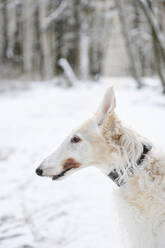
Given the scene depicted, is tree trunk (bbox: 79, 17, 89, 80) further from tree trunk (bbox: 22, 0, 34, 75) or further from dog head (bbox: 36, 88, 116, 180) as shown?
dog head (bbox: 36, 88, 116, 180)

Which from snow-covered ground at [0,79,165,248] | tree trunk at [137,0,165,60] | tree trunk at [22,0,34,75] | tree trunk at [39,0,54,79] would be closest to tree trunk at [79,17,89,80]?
tree trunk at [39,0,54,79]

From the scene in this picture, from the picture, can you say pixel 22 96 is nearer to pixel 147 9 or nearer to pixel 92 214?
pixel 147 9

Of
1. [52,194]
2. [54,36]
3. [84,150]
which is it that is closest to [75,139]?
[84,150]

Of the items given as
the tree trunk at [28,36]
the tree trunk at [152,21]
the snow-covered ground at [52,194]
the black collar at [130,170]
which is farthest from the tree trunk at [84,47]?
the black collar at [130,170]

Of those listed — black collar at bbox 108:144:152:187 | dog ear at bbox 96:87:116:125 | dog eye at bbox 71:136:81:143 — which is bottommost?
black collar at bbox 108:144:152:187

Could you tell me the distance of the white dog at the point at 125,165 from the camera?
2420 millimetres

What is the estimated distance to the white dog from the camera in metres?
2.42

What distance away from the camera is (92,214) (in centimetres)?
425

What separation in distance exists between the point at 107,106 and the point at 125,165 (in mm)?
517

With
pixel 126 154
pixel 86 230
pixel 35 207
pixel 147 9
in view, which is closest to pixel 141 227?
pixel 126 154

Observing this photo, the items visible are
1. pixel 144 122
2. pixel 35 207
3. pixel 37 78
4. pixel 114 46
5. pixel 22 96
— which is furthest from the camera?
pixel 114 46

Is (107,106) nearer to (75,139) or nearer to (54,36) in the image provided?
(75,139)

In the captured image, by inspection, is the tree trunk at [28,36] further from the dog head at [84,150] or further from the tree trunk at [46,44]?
the dog head at [84,150]

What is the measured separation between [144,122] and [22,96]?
416 inches
